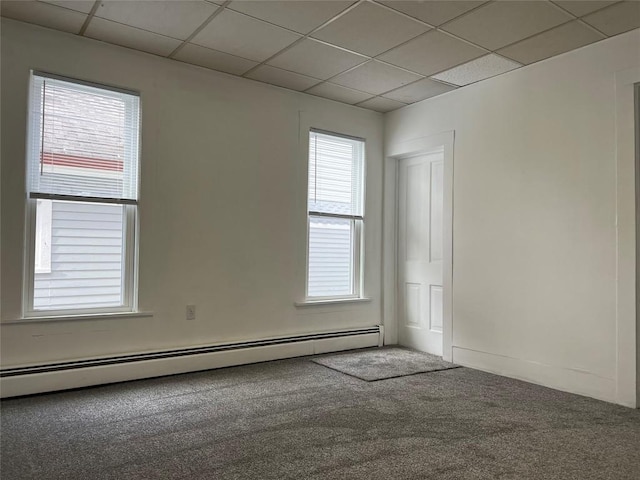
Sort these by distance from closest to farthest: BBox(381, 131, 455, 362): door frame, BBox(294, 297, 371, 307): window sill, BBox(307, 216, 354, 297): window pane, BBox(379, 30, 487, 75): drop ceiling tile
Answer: BBox(379, 30, 487, 75): drop ceiling tile
BBox(381, 131, 455, 362): door frame
BBox(294, 297, 371, 307): window sill
BBox(307, 216, 354, 297): window pane

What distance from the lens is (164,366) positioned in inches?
153

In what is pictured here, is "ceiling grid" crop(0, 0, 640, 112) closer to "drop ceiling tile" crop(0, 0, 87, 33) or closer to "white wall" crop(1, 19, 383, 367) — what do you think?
"drop ceiling tile" crop(0, 0, 87, 33)

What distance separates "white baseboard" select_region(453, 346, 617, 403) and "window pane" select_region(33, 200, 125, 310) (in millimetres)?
3145

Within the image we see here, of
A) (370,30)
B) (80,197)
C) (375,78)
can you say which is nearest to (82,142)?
(80,197)

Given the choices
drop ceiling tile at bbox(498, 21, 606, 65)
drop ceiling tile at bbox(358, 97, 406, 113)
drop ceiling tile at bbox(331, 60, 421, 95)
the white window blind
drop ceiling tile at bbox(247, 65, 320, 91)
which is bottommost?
the white window blind

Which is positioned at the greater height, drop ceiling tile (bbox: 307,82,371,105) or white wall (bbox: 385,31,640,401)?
drop ceiling tile (bbox: 307,82,371,105)

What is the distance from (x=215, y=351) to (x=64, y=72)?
2534mm

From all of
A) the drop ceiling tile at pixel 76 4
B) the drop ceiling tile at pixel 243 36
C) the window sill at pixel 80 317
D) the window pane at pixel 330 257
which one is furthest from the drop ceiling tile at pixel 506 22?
the window sill at pixel 80 317

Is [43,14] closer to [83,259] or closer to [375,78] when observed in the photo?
[83,259]

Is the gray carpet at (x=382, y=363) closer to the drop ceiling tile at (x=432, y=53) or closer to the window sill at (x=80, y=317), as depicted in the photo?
the window sill at (x=80, y=317)

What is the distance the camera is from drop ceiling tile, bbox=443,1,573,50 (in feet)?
10.1

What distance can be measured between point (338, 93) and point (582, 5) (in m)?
2.35

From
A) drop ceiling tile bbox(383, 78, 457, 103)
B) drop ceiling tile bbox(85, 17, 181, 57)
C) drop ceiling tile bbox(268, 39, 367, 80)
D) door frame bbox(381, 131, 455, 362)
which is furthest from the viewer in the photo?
door frame bbox(381, 131, 455, 362)

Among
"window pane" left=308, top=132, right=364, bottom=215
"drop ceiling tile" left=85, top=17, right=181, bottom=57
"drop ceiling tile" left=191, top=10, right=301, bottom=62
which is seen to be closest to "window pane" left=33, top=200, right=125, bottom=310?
"drop ceiling tile" left=85, top=17, right=181, bottom=57
